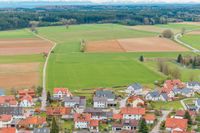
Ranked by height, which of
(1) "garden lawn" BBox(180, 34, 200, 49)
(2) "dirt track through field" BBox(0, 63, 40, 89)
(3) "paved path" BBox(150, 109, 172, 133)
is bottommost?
(1) "garden lawn" BBox(180, 34, 200, 49)

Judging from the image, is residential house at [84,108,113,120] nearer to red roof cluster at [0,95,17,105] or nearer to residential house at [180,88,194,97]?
red roof cluster at [0,95,17,105]

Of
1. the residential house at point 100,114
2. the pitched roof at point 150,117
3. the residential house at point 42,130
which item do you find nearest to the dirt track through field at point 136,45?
the residential house at point 100,114

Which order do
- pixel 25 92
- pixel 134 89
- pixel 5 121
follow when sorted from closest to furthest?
pixel 5 121 < pixel 25 92 < pixel 134 89

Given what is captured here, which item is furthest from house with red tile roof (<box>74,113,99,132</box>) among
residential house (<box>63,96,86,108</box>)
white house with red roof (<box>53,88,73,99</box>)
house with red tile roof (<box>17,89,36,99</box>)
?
house with red tile roof (<box>17,89,36,99</box>)

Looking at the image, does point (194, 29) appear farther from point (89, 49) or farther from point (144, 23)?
point (89, 49)

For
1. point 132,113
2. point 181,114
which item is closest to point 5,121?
point 132,113

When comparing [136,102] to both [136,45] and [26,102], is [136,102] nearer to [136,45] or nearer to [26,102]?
[26,102]
